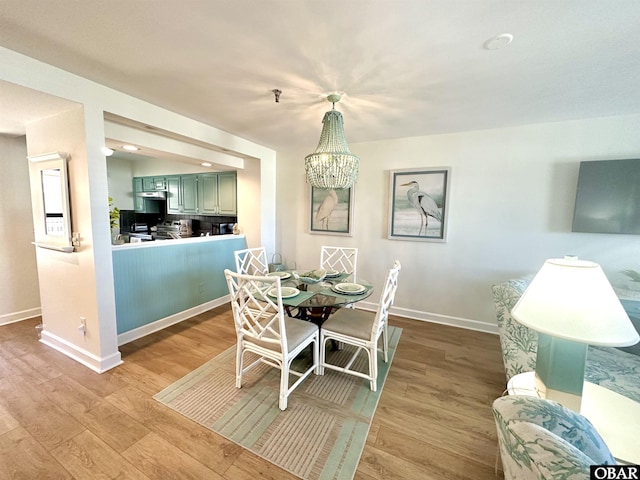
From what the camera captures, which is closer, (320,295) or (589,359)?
(589,359)

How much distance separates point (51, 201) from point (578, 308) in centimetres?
383

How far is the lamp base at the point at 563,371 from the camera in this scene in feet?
3.38

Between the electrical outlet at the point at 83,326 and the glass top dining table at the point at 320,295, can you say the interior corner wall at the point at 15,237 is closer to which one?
the electrical outlet at the point at 83,326

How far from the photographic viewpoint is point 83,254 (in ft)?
7.26

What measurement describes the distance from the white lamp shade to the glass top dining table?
1.26 meters

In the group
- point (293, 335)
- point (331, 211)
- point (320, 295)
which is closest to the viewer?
point (293, 335)

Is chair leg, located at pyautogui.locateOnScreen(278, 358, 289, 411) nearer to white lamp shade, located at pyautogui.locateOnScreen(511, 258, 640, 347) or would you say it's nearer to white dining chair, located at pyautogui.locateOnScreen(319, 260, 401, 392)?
white dining chair, located at pyautogui.locateOnScreen(319, 260, 401, 392)

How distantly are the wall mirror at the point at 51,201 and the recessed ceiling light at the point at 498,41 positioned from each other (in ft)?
10.7

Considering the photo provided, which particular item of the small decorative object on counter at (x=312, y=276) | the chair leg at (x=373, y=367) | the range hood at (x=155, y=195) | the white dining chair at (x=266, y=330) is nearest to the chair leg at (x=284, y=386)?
the white dining chair at (x=266, y=330)

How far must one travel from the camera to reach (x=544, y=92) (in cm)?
207

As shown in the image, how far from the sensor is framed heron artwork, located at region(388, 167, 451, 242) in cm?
325

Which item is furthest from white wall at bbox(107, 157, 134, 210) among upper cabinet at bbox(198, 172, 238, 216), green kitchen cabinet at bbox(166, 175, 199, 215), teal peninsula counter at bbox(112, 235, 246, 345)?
teal peninsula counter at bbox(112, 235, 246, 345)

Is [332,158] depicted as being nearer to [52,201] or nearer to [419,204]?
[419,204]

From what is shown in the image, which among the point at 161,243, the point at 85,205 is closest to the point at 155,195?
the point at 161,243
